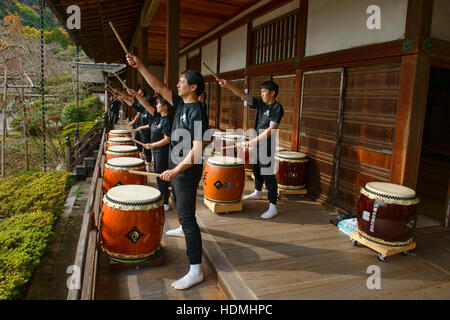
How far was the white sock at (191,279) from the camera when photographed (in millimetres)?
2982

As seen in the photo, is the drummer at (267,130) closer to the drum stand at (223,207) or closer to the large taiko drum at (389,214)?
the drum stand at (223,207)

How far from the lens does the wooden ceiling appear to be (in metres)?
7.20

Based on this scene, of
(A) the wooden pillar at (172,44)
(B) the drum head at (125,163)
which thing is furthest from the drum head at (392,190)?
(A) the wooden pillar at (172,44)

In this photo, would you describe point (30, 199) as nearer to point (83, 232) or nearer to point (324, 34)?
point (83, 232)

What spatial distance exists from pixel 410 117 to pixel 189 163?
2.71 m

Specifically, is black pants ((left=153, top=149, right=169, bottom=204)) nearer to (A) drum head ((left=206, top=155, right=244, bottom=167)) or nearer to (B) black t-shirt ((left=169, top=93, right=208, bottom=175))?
(A) drum head ((left=206, top=155, right=244, bottom=167))

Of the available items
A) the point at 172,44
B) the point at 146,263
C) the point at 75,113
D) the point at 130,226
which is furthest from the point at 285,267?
the point at 75,113

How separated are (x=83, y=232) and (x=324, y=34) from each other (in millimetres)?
4709

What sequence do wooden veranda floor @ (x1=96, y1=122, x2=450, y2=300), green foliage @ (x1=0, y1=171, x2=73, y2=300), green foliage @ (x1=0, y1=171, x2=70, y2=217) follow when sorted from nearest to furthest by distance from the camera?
wooden veranda floor @ (x1=96, y1=122, x2=450, y2=300) < green foliage @ (x1=0, y1=171, x2=73, y2=300) < green foliage @ (x1=0, y1=171, x2=70, y2=217)

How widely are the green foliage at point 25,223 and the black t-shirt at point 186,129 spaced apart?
2.86 meters

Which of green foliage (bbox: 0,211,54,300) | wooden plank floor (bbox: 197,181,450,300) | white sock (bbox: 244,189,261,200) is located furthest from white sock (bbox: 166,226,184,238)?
green foliage (bbox: 0,211,54,300)

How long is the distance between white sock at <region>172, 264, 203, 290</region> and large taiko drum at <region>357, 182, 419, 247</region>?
1996 millimetres

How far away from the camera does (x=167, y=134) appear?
16.1ft
